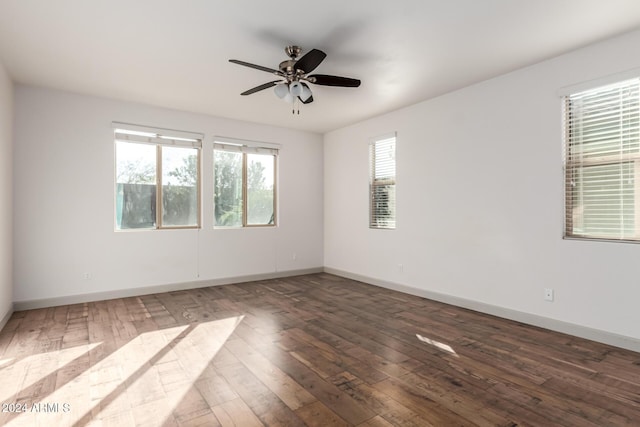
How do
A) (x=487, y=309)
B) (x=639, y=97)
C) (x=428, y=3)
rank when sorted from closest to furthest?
(x=428, y=3)
(x=639, y=97)
(x=487, y=309)

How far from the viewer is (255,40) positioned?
10.2 ft

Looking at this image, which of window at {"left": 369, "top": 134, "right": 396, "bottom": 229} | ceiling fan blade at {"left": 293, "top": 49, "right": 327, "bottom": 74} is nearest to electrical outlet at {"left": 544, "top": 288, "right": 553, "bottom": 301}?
window at {"left": 369, "top": 134, "right": 396, "bottom": 229}

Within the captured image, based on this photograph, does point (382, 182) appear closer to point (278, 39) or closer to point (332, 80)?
point (332, 80)

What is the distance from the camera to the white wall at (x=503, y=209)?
3166 mm

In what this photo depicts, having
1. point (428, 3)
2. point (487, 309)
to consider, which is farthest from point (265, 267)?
point (428, 3)

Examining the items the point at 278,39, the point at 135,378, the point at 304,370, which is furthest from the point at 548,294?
the point at 135,378

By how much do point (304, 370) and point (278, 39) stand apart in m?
2.83

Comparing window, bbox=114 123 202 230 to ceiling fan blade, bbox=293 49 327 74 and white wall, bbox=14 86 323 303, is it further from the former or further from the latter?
ceiling fan blade, bbox=293 49 327 74

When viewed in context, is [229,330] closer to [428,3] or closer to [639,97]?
[428,3]

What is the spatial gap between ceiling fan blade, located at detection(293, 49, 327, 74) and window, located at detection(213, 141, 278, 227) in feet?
9.98

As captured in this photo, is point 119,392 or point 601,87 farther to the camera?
point 601,87

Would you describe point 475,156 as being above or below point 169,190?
above

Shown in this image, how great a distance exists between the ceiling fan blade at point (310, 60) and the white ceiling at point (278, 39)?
24cm

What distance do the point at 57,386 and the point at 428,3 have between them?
385cm
